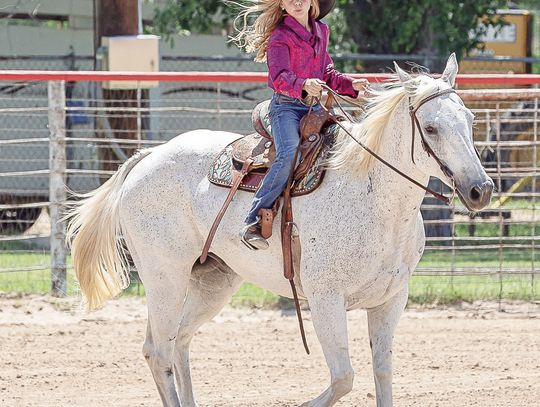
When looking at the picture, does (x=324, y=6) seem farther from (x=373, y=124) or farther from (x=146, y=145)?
(x=146, y=145)

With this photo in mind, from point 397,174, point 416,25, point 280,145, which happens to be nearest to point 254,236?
point 280,145

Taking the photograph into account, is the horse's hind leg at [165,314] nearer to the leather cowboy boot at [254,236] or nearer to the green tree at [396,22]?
the leather cowboy boot at [254,236]

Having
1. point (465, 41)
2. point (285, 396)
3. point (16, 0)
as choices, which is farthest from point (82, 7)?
point (285, 396)

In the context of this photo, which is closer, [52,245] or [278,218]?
[278,218]

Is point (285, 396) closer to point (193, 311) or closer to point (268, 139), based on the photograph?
point (193, 311)

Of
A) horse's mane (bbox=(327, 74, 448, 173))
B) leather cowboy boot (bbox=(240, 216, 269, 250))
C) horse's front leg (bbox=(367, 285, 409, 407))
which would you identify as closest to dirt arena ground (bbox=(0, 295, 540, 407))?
horse's front leg (bbox=(367, 285, 409, 407))

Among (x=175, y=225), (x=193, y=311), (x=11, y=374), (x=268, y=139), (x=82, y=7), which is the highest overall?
(x=82, y=7)

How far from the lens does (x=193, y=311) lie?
647 centimetres

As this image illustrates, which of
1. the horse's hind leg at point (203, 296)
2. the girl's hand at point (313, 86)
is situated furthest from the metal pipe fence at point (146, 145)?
the girl's hand at point (313, 86)

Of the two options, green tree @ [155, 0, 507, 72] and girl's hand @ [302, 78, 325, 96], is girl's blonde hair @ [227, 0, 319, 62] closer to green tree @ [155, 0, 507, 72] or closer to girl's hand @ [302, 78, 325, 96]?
girl's hand @ [302, 78, 325, 96]

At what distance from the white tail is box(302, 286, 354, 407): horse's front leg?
1.65m

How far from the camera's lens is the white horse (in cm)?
524

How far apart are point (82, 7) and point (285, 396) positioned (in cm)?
992

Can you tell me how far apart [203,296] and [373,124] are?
1.67 m
